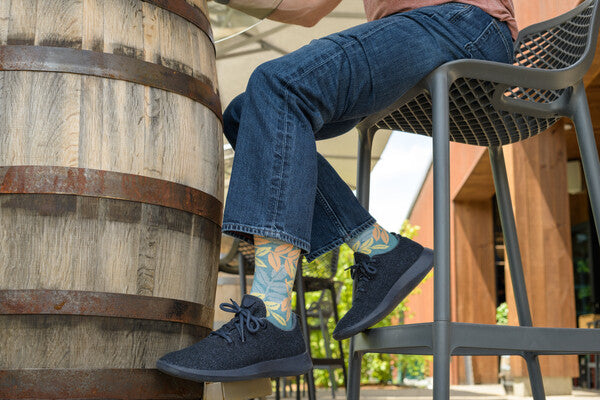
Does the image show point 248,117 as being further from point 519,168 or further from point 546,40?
point 519,168

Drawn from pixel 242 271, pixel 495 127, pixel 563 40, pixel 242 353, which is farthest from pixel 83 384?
pixel 242 271

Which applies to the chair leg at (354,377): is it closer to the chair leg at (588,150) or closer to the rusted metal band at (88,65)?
the chair leg at (588,150)

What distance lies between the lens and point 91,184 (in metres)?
1.16

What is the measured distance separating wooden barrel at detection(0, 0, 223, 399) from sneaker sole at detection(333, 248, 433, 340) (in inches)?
11.3

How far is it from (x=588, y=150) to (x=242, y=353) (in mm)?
812

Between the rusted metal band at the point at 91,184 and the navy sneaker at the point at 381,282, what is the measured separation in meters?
0.38

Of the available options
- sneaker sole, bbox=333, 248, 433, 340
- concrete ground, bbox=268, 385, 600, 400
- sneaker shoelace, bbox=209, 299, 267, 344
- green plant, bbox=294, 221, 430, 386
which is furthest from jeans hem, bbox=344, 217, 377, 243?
green plant, bbox=294, 221, 430, 386

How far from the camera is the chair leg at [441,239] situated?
1.12 m

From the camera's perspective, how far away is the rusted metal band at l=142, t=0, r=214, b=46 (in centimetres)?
134

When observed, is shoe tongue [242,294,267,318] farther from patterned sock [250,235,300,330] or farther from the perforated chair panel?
the perforated chair panel

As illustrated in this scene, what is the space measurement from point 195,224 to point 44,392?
1.30 ft

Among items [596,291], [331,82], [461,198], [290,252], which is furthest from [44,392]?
[596,291]

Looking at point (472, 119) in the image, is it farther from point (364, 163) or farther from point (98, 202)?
point (98, 202)

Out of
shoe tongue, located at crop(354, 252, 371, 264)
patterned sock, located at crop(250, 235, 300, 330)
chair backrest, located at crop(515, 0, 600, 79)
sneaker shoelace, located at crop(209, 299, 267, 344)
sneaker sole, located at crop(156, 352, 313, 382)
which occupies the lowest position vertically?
sneaker sole, located at crop(156, 352, 313, 382)
